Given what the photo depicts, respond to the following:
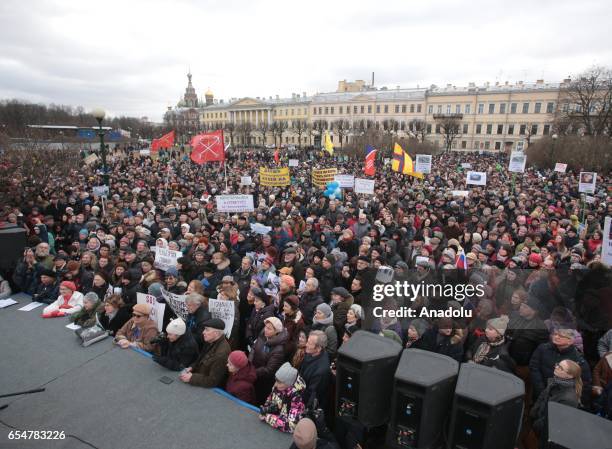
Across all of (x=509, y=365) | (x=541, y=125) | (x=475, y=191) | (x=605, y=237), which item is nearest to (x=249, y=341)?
(x=509, y=365)

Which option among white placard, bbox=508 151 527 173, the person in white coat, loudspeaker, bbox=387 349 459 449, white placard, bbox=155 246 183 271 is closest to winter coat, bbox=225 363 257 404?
loudspeaker, bbox=387 349 459 449

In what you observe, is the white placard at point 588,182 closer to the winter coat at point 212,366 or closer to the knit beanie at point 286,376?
the knit beanie at point 286,376

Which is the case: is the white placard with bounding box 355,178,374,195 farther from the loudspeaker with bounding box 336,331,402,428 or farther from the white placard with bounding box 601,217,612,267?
the loudspeaker with bounding box 336,331,402,428

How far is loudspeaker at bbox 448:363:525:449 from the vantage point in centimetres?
224

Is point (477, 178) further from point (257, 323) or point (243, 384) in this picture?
point (243, 384)

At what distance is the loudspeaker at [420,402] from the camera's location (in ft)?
7.99

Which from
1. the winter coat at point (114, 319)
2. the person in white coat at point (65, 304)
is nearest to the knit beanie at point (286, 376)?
the winter coat at point (114, 319)

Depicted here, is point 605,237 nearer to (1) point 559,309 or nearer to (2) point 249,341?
(1) point 559,309

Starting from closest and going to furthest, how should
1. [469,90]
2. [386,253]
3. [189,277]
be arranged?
[189,277] → [386,253] → [469,90]

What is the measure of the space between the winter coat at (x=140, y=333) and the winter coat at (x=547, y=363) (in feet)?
14.3

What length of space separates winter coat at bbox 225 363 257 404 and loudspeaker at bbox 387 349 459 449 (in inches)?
62.1

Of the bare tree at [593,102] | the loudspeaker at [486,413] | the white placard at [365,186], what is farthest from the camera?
the bare tree at [593,102]

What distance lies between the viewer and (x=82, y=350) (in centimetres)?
395

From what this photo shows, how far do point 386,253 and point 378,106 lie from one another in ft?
256
